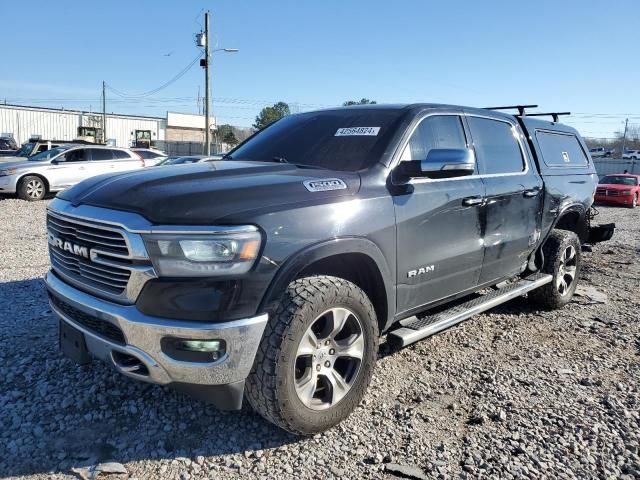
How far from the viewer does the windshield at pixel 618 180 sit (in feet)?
69.7

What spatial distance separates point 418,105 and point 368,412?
220 cm

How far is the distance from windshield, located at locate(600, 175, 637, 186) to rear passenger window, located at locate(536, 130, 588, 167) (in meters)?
18.1

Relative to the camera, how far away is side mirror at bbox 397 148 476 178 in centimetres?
314

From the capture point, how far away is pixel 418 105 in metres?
3.76

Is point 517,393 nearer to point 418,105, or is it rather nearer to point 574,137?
point 418,105

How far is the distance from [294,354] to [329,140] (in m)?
1.72

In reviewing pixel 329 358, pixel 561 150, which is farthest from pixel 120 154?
pixel 329 358

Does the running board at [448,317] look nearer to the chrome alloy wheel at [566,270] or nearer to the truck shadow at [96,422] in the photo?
the chrome alloy wheel at [566,270]

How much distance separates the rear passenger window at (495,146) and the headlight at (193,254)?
2466mm

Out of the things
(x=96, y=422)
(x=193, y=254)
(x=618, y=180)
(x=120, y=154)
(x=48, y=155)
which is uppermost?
(x=120, y=154)

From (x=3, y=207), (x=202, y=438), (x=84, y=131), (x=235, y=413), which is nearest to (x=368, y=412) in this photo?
(x=235, y=413)

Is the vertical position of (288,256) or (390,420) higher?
(288,256)

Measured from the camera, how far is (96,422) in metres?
2.99

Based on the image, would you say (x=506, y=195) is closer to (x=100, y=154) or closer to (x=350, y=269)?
(x=350, y=269)
